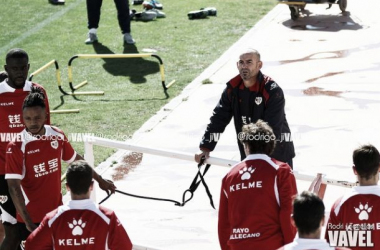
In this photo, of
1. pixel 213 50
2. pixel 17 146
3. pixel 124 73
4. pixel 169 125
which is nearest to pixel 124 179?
pixel 169 125

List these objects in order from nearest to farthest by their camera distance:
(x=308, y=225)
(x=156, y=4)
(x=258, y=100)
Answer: (x=308, y=225) < (x=258, y=100) < (x=156, y=4)

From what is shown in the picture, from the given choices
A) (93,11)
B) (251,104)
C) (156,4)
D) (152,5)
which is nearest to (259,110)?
(251,104)

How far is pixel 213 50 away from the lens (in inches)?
671

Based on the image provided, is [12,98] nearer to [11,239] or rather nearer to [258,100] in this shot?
[11,239]

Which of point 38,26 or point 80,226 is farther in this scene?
point 38,26

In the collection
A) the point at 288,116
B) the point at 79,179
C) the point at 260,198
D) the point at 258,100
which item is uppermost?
the point at 79,179

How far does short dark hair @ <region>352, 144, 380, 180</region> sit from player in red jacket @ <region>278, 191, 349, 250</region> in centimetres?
95

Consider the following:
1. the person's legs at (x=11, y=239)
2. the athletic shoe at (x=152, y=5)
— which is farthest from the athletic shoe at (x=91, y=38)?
the person's legs at (x=11, y=239)

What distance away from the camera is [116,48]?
56.1 ft

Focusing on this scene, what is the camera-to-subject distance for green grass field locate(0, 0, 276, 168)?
532 inches

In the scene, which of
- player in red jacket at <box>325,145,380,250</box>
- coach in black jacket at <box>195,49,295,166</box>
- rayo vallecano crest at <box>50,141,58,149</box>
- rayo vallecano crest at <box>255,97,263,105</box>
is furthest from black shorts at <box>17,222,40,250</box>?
player in red jacket at <box>325,145,380,250</box>

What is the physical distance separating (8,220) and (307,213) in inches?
142

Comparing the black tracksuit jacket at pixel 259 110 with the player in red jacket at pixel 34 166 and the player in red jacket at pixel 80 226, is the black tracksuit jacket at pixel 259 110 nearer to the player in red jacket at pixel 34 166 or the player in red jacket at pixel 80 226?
the player in red jacket at pixel 34 166

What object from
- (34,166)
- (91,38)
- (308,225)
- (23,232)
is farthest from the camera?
(91,38)
